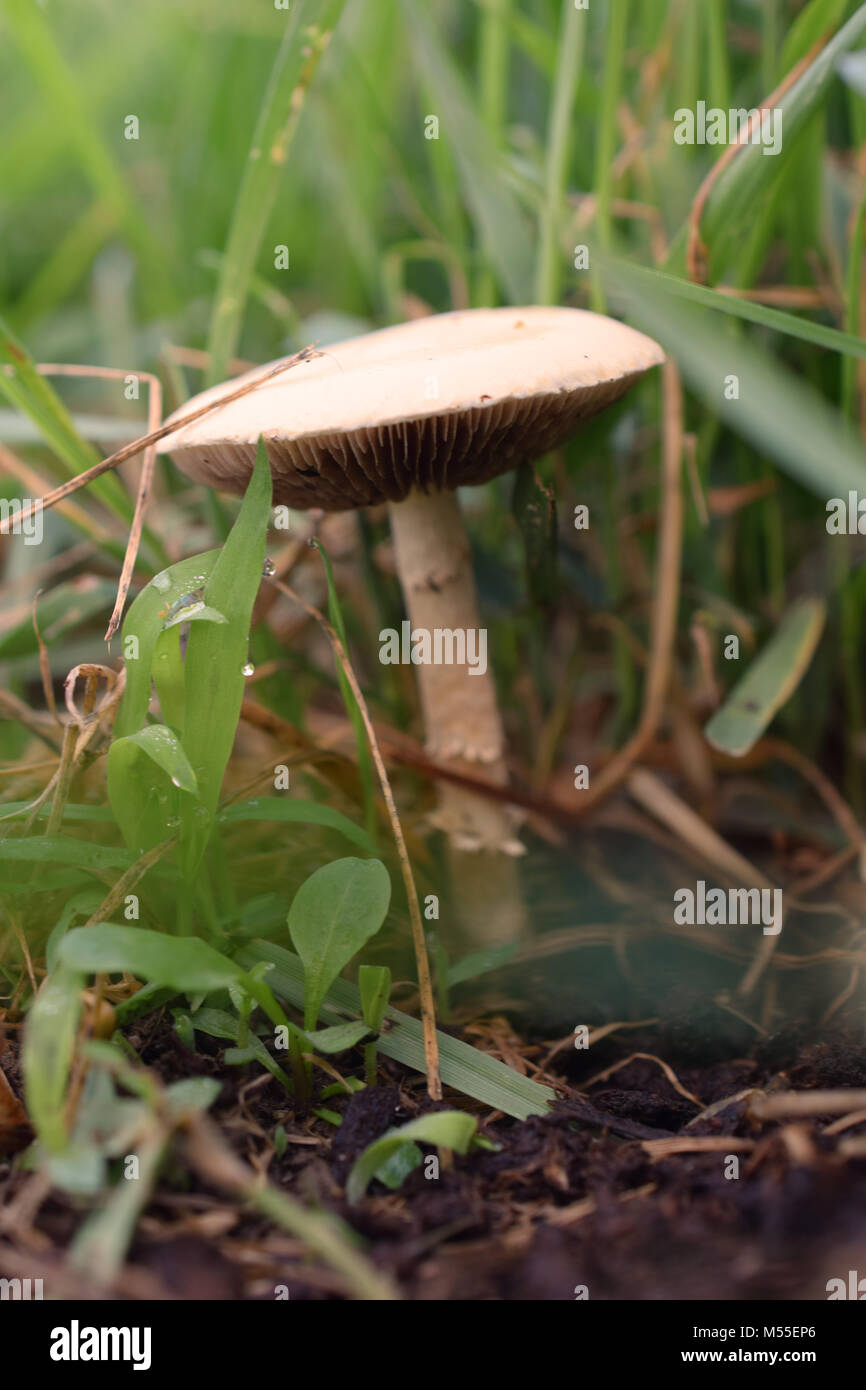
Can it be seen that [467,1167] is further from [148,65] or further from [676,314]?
[148,65]

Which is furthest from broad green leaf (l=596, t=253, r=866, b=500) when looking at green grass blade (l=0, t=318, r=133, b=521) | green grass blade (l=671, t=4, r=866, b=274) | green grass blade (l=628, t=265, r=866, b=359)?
green grass blade (l=0, t=318, r=133, b=521)

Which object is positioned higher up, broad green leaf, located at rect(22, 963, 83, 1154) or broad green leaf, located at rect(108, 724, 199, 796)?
broad green leaf, located at rect(108, 724, 199, 796)

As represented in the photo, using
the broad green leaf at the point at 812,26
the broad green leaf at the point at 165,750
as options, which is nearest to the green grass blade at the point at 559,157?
the broad green leaf at the point at 812,26

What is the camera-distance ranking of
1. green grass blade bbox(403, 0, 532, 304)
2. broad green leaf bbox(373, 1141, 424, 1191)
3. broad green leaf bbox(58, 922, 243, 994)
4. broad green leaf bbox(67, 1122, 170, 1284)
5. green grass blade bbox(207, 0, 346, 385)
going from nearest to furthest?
broad green leaf bbox(67, 1122, 170, 1284), broad green leaf bbox(58, 922, 243, 994), broad green leaf bbox(373, 1141, 424, 1191), green grass blade bbox(207, 0, 346, 385), green grass blade bbox(403, 0, 532, 304)

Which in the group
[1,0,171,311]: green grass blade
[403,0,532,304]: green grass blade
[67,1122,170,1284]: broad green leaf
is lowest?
[67,1122,170,1284]: broad green leaf

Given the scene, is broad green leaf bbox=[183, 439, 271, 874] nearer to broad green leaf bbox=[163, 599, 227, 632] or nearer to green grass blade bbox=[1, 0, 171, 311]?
broad green leaf bbox=[163, 599, 227, 632]

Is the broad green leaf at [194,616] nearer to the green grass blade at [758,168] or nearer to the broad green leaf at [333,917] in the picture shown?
the broad green leaf at [333,917]

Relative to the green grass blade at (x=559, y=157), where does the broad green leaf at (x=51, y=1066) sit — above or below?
below
